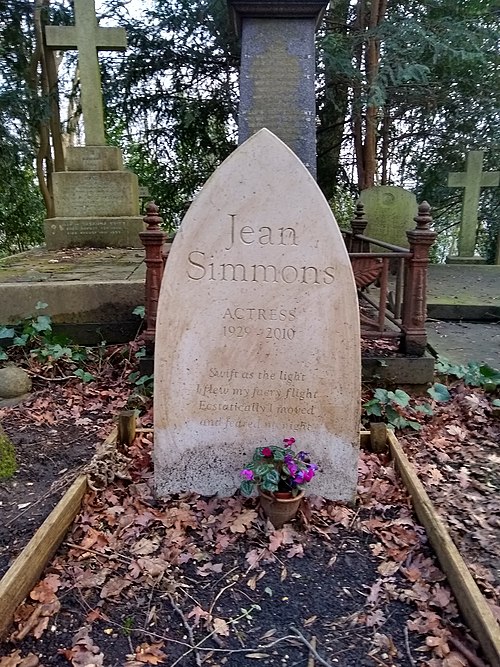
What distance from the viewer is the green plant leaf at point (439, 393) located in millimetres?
3779

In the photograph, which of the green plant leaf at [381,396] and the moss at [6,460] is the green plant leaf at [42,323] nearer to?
the moss at [6,460]

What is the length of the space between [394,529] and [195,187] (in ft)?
34.4

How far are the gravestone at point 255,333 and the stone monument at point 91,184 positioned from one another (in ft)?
16.7

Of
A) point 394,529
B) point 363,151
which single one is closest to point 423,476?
point 394,529

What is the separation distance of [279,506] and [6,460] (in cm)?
154

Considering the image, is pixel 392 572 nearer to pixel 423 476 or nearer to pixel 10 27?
pixel 423 476

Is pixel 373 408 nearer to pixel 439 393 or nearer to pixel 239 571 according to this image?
pixel 439 393

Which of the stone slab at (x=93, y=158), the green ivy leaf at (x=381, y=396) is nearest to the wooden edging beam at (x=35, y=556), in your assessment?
the green ivy leaf at (x=381, y=396)

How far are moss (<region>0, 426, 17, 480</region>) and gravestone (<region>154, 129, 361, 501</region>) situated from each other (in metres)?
0.87

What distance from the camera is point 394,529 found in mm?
2439

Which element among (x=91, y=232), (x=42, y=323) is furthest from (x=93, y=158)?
(x=42, y=323)

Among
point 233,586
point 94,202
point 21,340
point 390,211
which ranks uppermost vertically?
point 94,202

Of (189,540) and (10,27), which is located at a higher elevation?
(10,27)

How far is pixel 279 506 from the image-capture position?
2.38 metres
